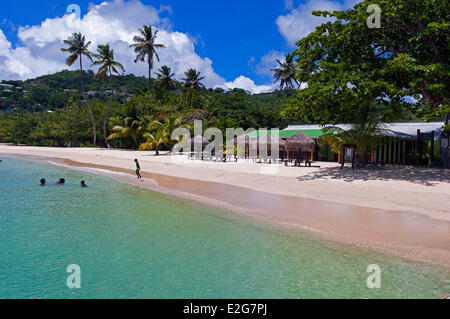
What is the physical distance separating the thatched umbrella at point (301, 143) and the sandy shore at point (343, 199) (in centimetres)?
244

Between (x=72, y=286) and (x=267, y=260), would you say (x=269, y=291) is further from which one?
(x=72, y=286)

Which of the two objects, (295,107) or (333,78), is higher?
(333,78)

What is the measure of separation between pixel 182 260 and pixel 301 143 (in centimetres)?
1621

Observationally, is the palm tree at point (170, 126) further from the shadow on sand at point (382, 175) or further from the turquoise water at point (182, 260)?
the turquoise water at point (182, 260)

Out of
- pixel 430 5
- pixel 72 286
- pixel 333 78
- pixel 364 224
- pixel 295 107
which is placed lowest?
pixel 72 286

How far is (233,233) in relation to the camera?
9234 mm

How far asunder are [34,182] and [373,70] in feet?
62.5

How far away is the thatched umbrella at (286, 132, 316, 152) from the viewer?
22.0 meters

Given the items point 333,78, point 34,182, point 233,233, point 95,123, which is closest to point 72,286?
point 233,233

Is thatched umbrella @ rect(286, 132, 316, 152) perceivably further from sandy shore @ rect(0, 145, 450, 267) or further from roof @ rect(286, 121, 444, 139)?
sandy shore @ rect(0, 145, 450, 267)

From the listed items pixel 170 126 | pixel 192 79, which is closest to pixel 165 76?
pixel 192 79

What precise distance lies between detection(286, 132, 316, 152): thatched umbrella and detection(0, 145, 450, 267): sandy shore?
244 cm

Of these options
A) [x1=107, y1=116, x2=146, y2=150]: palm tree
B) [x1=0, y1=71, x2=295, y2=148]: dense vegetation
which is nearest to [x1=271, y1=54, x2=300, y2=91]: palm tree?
[x1=0, y1=71, x2=295, y2=148]: dense vegetation

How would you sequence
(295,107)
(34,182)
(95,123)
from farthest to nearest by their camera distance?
(95,123) → (34,182) → (295,107)
